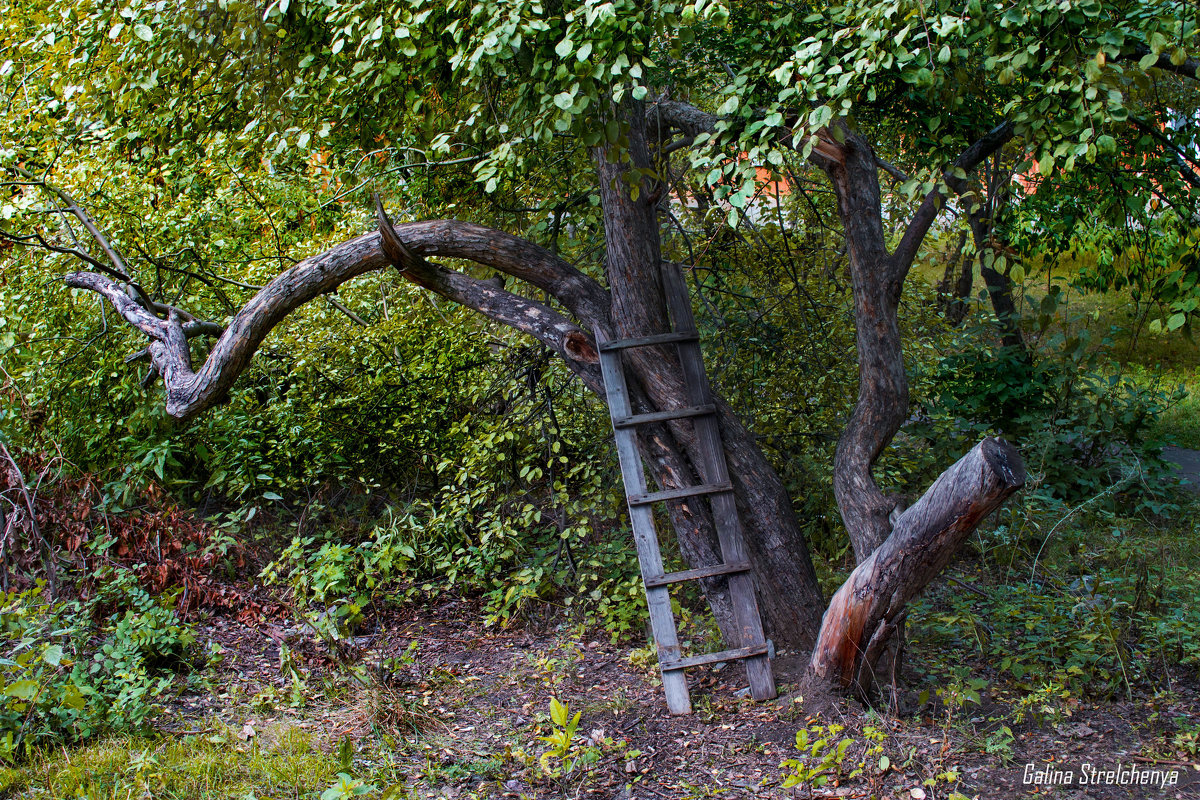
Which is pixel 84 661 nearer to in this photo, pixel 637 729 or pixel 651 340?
pixel 637 729

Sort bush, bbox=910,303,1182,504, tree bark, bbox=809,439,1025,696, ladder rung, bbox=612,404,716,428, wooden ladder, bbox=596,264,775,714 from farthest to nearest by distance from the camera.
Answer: bush, bbox=910,303,1182,504
ladder rung, bbox=612,404,716,428
wooden ladder, bbox=596,264,775,714
tree bark, bbox=809,439,1025,696

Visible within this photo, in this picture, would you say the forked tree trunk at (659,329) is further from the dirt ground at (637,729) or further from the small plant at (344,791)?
the small plant at (344,791)

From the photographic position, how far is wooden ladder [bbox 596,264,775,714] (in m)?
4.30

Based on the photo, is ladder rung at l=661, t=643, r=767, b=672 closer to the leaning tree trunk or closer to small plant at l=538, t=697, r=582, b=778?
the leaning tree trunk

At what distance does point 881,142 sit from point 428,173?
120 inches

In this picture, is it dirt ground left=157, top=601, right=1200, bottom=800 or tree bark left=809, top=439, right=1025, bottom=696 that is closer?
tree bark left=809, top=439, right=1025, bottom=696

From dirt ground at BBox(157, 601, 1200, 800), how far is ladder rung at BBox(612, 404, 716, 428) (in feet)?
4.48

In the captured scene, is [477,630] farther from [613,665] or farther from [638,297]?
[638,297]

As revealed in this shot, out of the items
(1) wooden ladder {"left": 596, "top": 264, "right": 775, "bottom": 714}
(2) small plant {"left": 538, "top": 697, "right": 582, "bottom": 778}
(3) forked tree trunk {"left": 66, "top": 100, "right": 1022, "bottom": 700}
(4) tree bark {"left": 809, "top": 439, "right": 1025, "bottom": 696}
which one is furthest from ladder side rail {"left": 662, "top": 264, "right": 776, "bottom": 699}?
(2) small plant {"left": 538, "top": 697, "right": 582, "bottom": 778}

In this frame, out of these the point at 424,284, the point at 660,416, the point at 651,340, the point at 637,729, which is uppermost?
the point at 424,284

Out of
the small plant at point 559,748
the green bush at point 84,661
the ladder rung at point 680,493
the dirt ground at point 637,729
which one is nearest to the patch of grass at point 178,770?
the green bush at point 84,661

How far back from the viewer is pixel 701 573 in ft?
14.3

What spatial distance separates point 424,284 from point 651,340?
127 centimetres

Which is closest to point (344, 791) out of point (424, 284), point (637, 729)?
point (637, 729)
